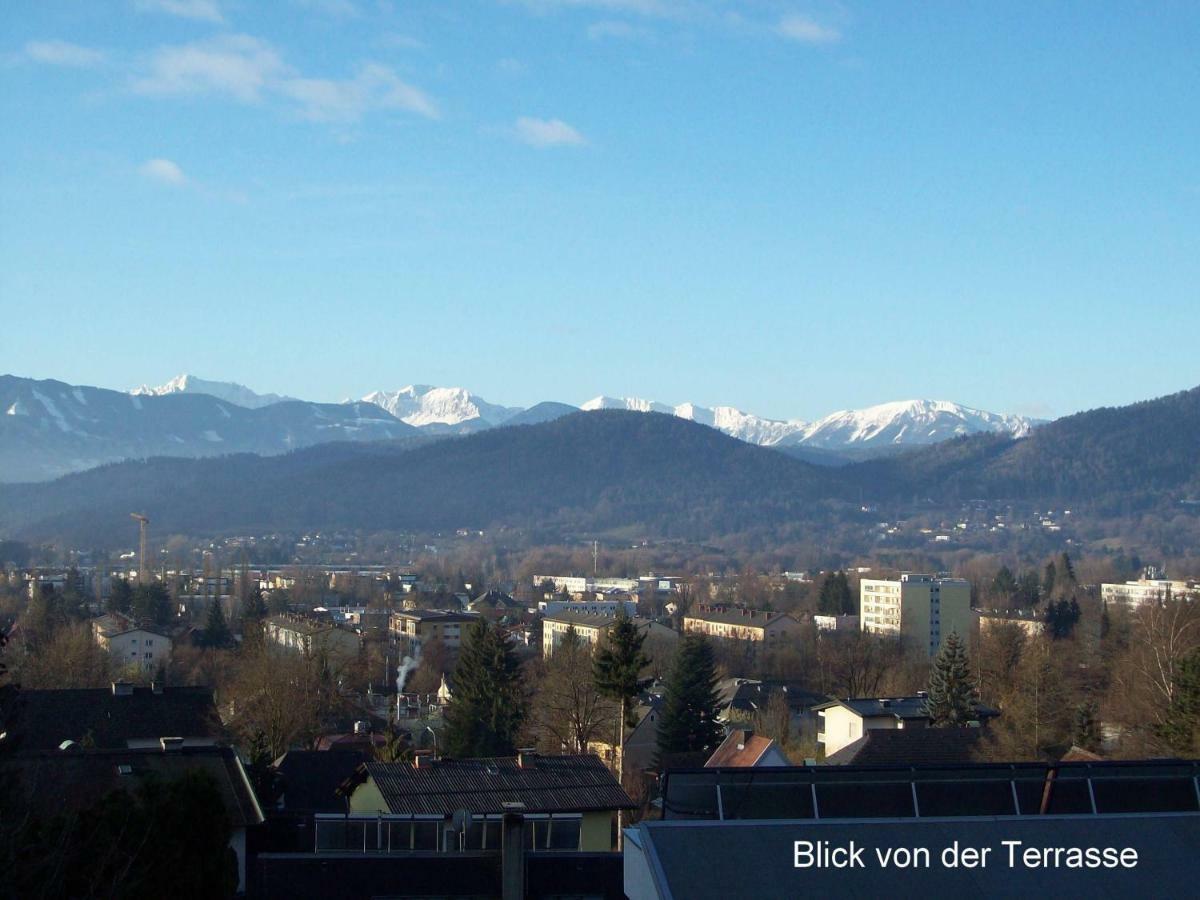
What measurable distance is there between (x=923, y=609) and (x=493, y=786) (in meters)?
54.0

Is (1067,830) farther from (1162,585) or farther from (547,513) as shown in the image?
(547,513)

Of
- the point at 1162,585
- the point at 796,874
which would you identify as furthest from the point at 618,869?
the point at 1162,585

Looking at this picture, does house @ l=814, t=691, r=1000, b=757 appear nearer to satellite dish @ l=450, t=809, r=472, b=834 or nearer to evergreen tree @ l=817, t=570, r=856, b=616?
satellite dish @ l=450, t=809, r=472, b=834

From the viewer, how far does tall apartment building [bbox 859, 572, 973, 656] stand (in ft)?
217

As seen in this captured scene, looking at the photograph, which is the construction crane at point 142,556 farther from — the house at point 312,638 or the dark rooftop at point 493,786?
the dark rooftop at point 493,786

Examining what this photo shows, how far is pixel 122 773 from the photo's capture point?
53.2 feet

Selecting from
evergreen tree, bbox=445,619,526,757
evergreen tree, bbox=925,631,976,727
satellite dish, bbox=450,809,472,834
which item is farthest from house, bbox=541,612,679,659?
satellite dish, bbox=450,809,472,834

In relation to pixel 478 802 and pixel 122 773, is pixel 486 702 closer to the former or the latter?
pixel 478 802

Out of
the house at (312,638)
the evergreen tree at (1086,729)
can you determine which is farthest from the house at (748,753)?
the house at (312,638)

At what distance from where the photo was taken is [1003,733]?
25281 mm

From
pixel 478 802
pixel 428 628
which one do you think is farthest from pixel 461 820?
pixel 428 628

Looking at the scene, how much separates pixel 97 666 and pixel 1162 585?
223ft

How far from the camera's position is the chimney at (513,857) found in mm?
12258

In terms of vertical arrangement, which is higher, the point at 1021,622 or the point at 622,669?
the point at 622,669
